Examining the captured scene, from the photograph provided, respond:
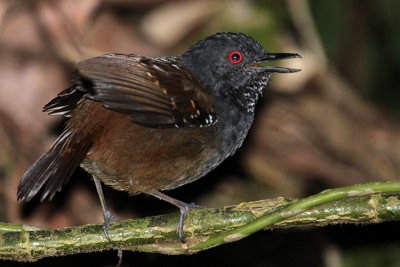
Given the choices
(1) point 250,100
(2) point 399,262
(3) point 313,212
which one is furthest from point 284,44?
(3) point 313,212

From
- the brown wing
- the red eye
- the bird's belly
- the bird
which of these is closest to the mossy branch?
the bird

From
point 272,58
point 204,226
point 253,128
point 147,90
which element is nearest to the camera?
point 204,226

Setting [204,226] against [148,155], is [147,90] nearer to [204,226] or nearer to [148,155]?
[148,155]

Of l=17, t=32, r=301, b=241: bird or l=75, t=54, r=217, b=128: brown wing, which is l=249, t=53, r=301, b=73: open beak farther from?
l=75, t=54, r=217, b=128: brown wing

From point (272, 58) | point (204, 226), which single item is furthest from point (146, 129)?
point (272, 58)

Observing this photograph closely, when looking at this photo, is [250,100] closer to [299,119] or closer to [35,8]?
[299,119]

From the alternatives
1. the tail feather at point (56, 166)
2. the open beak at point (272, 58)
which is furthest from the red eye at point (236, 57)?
the tail feather at point (56, 166)

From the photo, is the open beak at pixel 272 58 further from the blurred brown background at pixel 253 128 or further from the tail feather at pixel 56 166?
the tail feather at pixel 56 166
